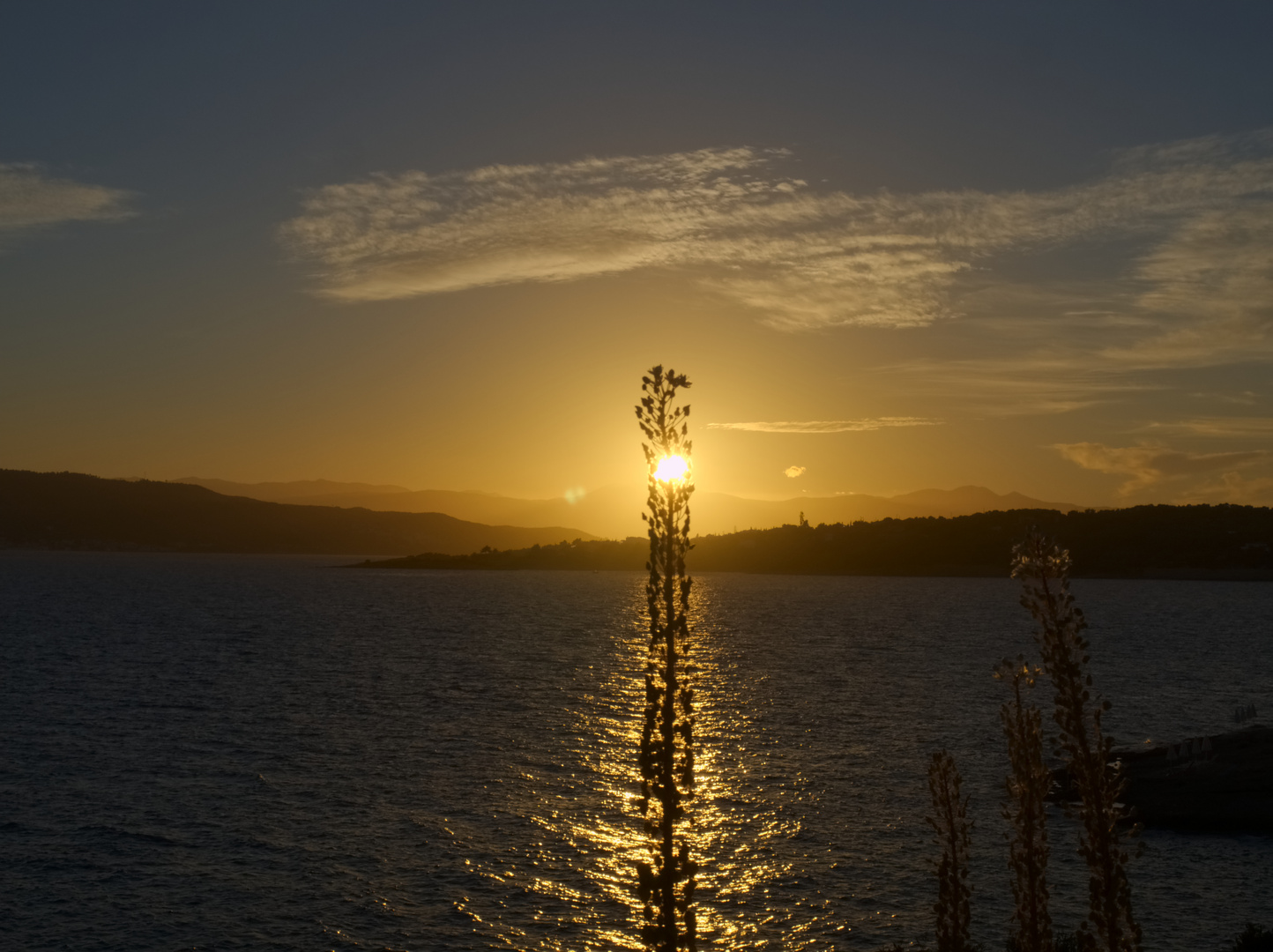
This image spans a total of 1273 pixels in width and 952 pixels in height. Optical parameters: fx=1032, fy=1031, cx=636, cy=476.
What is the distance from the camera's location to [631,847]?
3222 centimetres

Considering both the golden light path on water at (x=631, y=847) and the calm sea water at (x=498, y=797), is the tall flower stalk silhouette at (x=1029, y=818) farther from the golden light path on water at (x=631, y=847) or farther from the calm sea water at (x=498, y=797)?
the calm sea water at (x=498, y=797)

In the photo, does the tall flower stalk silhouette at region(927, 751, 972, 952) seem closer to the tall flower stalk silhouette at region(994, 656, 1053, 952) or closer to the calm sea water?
the tall flower stalk silhouette at region(994, 656, 1053, 952)

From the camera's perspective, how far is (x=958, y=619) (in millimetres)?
130625

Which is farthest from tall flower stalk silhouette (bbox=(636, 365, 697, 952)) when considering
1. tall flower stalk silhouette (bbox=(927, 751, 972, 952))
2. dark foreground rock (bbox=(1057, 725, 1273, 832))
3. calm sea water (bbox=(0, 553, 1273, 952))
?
dark foreground rock (bbox=(1057, 725, 1273, 832))

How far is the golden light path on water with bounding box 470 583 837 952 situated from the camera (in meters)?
26.1

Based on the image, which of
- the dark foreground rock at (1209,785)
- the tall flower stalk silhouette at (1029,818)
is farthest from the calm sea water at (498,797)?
the tall flower stalk silhouette at (1029,818)

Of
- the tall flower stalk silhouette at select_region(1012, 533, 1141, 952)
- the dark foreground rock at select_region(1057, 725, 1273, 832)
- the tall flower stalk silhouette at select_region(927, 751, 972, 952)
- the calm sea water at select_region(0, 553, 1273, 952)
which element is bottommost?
the calm sea water at select_region(0, 553, 1273, 952)

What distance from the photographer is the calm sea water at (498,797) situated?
26.7 m

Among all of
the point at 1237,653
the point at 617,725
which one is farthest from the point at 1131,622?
the point at 617,725

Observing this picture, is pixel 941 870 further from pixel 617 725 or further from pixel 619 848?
pixel 617 725

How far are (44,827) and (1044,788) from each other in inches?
1282

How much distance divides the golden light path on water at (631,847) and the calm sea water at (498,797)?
0.14 m

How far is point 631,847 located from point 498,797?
24.2ft

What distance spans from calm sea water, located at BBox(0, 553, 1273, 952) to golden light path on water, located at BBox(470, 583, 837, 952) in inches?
5.5
